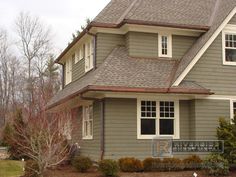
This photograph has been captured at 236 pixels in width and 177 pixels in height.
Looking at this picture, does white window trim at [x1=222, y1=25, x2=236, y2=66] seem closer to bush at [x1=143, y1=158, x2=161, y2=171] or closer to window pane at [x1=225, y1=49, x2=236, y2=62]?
window pane at [x1=225, y1=49, x2=236, y2=62]

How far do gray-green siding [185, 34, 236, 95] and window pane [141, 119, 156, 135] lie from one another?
257 centimetres

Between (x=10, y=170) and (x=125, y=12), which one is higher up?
(x=125, y=12)

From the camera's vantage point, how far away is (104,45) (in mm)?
21094

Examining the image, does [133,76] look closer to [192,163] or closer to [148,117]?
[148,117]

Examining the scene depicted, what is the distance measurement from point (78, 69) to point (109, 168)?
10.2 meters

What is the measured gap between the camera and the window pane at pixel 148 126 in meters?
19.4

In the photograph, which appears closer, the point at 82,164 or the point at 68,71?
the point at 82,164

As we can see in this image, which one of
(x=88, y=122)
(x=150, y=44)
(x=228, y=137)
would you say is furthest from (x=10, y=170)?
(x=228, y=137)

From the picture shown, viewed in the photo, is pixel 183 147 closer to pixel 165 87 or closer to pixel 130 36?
pixel 165 87

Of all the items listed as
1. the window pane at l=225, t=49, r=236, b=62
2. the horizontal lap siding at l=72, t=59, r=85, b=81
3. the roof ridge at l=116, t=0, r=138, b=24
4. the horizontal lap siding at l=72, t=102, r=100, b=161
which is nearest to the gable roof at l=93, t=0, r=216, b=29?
the roof ridge at l=116, t=0, r=138, b=24

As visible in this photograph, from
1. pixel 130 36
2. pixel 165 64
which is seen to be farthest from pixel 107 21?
pixel 165 64

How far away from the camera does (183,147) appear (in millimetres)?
19438

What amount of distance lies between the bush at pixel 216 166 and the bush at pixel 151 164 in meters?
1.93

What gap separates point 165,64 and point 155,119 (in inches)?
112
